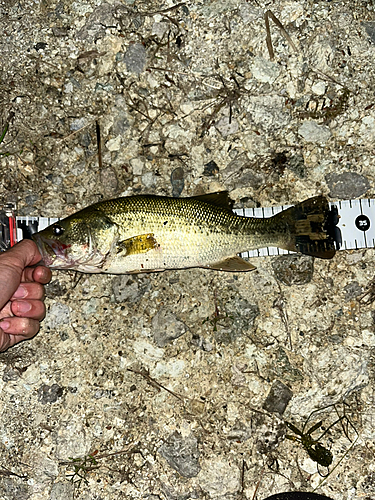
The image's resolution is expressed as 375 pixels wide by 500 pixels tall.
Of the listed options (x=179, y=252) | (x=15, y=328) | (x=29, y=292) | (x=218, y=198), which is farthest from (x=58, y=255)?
(x=218, y=198)

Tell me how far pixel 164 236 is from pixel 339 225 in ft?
5.95

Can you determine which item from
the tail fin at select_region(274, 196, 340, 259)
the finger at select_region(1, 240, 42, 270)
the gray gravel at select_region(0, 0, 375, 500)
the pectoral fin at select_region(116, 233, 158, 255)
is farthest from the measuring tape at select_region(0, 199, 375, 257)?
the pectoral fin at select_region(116, 233, 158, 255)

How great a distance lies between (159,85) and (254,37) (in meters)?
1.10

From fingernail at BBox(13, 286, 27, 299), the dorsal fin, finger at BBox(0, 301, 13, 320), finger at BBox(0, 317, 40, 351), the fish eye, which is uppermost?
the dorsal fin

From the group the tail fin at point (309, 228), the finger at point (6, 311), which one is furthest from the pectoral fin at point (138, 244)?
the finger at point (6, 311)

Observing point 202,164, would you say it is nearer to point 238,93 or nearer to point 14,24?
point 238,93

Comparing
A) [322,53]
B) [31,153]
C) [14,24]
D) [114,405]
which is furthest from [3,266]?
[322,53]

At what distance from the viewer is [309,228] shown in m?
4.32

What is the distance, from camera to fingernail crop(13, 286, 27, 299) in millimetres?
4383

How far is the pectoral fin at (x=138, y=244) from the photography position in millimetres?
4035

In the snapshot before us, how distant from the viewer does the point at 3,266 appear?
402 centimetres

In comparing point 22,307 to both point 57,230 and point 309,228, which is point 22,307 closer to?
point 57,230

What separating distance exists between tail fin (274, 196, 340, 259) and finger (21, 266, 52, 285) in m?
2.24

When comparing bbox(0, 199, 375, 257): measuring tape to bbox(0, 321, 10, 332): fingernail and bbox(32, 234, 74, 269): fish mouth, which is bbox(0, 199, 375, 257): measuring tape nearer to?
bbox(32, 234, 74, 269): fish mouth
